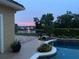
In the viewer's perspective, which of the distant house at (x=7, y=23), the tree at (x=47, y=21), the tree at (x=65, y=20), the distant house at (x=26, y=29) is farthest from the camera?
the distant house at (x=26, y=29)

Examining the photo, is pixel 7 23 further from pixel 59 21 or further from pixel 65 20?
pixel 59 21

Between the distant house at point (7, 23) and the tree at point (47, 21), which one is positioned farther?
the tree at point (47, 21)

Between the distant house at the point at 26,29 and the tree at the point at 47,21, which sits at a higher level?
the tree at the point at 47,21

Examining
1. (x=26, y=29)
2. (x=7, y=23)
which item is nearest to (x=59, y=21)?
(x=26, y=29)

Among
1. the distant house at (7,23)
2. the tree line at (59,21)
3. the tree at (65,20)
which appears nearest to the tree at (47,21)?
the tree line at (59,21)

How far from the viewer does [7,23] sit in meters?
13.2

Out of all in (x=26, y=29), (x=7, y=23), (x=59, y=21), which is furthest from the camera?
(x=26, y=29)

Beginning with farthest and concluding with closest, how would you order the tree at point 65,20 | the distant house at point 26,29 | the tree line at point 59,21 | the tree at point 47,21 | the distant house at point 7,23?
the distant house at point 26,29 < the tree at point 65,20 < the tree line at point 59,21 < the tree at point 47,21 < the distant house at point 7,23

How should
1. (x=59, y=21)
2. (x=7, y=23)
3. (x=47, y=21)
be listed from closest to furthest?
1. (x=7, y=23)
2. (x=47, y=21)
3. (x=59, y=21)

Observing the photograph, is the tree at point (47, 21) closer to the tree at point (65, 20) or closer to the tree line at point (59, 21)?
the tree line at point (59, 21)

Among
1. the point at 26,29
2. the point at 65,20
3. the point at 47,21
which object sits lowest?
the point at 26,29

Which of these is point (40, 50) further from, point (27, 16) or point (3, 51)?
point (27, 16)

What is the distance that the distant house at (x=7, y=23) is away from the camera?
12223 mm

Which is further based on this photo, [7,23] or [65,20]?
[65,20]
